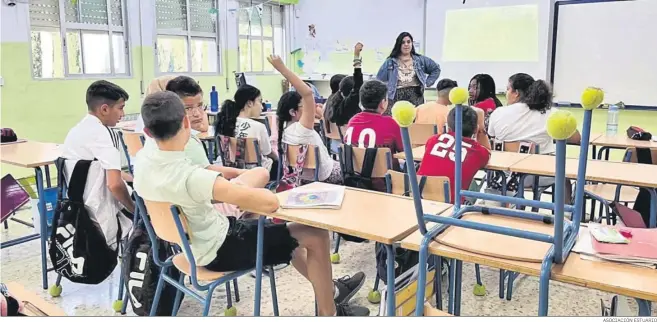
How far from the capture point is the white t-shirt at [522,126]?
3.22 meters

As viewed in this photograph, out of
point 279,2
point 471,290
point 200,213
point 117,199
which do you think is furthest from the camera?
point 279,2

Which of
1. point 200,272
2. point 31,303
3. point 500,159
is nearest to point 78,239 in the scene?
point 200,272

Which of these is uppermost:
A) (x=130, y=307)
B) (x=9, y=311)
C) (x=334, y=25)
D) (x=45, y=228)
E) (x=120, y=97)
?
(x=334, y=25)

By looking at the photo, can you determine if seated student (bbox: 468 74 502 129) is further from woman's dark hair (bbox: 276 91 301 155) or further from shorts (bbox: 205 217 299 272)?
shorts (bbox: 205 217 299 272)

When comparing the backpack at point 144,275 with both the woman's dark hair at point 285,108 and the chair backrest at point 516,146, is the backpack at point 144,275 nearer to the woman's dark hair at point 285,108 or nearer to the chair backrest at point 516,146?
the woman's dark hair at point 285,108

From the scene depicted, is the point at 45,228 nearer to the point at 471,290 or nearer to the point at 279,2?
the point at 471,290

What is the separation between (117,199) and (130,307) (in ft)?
1.71

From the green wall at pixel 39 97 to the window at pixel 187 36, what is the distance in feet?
1.53

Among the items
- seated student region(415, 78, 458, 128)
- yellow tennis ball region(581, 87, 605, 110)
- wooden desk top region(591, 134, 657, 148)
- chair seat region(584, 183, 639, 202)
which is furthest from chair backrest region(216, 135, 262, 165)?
yellow tennis ball region(581, 87, 605, 110)

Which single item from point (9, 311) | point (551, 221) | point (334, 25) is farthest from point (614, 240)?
point (334, 25)

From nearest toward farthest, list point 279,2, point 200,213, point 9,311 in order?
point 9,311
point 200,213
point 279,2

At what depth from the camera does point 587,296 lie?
253cm

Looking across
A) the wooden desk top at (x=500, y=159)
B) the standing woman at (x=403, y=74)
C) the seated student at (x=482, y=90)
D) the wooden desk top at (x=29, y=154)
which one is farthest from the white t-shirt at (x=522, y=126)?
the wooden desk top at (x=29, y=154)

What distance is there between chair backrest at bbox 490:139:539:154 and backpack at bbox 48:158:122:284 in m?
2.28
